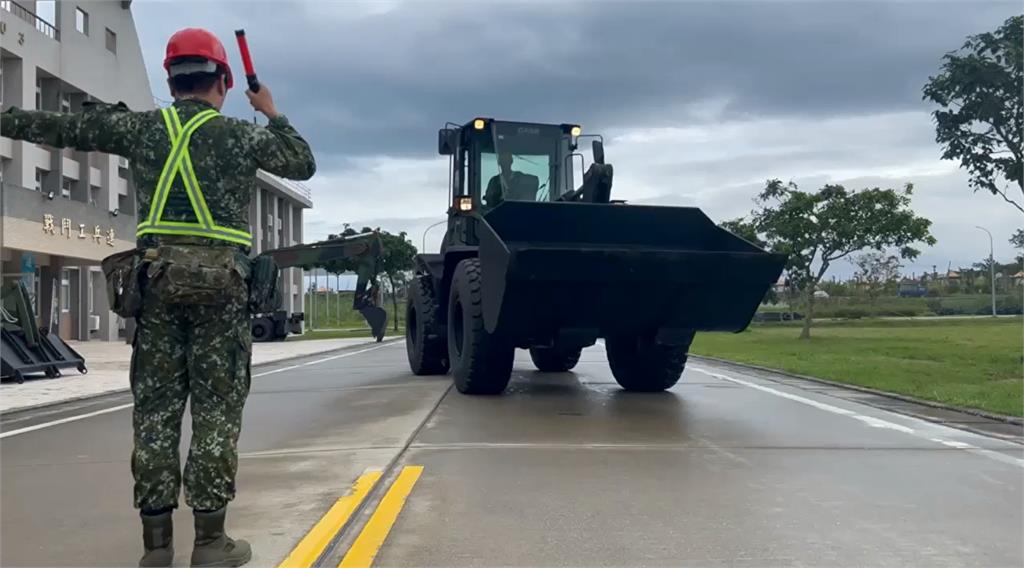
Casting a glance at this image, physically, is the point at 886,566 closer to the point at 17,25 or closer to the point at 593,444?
the point at 593,444

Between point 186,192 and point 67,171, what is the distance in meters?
34.0

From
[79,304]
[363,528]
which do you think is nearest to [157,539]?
[363,528]

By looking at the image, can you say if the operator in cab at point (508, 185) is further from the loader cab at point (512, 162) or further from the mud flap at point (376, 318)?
the mud flap at point (376, 318)

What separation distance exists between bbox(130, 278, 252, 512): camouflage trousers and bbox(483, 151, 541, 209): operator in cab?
26.2 feet

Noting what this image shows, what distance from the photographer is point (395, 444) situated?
7.05 metres

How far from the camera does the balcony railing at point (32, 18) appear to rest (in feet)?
98.0

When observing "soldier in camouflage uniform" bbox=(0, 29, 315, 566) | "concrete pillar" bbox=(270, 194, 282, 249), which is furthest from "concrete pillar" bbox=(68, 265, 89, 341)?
"soldier in camouflage uniform" bbox=(0, 29, 315, 566)

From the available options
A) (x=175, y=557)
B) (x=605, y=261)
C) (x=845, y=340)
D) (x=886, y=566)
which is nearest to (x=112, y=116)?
(x=175, y=557)

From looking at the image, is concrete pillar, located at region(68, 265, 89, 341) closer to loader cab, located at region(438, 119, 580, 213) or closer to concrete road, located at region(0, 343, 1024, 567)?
concrete road, located at region(0, 343, 1024, 567)

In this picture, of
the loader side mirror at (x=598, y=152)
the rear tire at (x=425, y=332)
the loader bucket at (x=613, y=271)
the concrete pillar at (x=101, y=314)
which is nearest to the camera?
the loader bucket at (x=613, y=271)

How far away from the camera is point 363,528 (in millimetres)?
4531

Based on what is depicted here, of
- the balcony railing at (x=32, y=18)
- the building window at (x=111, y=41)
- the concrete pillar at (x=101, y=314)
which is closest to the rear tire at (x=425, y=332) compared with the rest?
the balcony railing at (x=32, y=18)

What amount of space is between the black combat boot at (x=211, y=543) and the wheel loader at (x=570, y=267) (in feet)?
15.0

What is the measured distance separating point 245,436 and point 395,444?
64.6 inches
